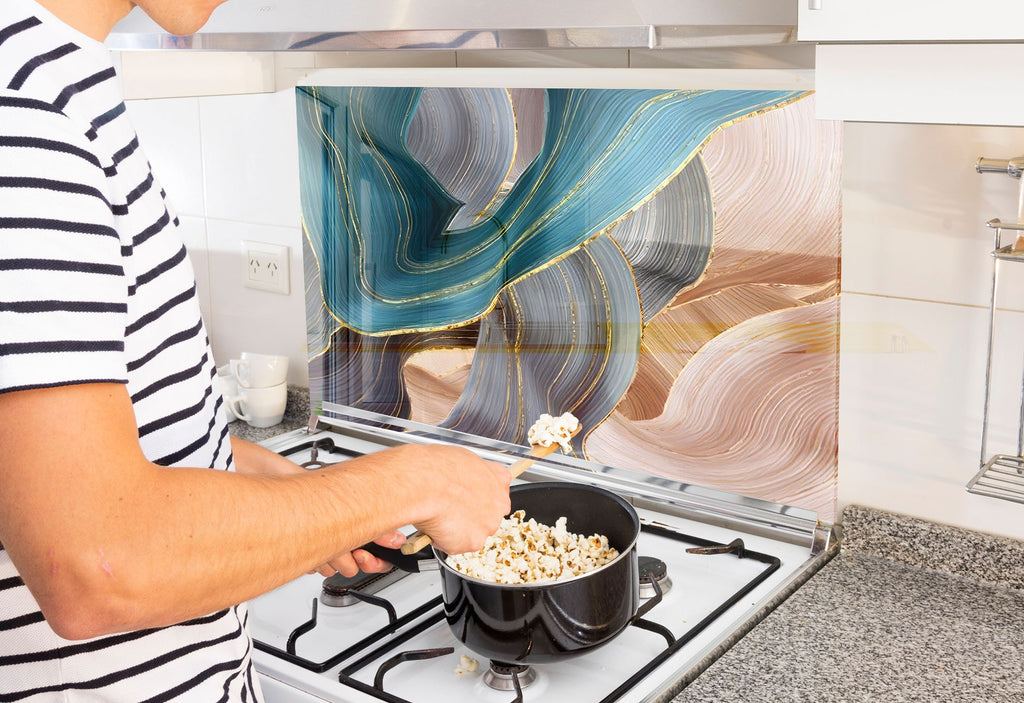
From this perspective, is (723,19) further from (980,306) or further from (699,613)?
(699,613)

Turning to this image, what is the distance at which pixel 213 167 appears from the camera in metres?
1.76

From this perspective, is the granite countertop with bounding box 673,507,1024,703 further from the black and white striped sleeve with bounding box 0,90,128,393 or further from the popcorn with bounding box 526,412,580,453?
the black and white striped sleeve with bounding box 0,90,128,393

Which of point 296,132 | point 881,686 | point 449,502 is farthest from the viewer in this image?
point 296,132

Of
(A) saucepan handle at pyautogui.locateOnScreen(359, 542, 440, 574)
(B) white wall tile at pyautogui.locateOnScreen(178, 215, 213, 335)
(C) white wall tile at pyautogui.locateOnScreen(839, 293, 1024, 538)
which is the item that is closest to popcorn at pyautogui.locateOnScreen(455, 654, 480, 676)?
(A) saucepan handle at pyautogui.locateOnScreen(359, 542, 440, 574)

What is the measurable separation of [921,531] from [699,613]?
0.30 metres

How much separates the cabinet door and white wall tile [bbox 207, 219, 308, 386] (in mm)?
1099

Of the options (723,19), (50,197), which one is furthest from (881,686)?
(50,197)

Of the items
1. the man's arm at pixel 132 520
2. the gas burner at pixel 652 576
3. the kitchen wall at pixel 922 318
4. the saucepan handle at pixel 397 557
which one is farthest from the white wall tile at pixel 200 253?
the man's arm at pixel 132 520

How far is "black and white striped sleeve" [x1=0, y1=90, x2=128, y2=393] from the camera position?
49 cm

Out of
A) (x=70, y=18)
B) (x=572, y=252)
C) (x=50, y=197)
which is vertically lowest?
(x=572, y=252)

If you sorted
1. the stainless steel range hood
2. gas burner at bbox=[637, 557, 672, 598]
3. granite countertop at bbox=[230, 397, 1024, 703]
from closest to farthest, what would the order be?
the stainless steel range hood → granite countertop at bbox=[230, 397, 1024, 703] → gas burner at bbox=[637, 557, 672, 598]

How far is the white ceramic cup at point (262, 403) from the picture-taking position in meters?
1.71

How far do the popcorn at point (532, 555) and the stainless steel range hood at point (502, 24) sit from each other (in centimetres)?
51

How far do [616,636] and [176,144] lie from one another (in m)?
1.25
